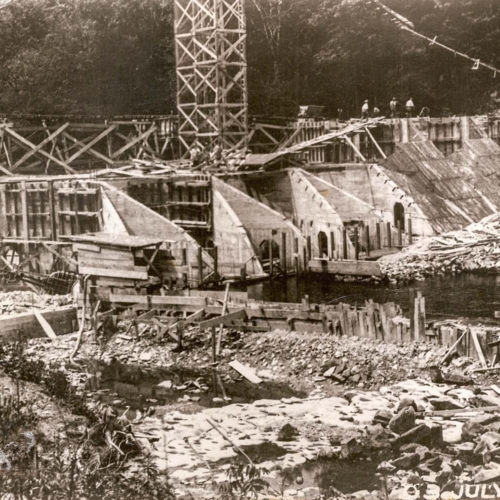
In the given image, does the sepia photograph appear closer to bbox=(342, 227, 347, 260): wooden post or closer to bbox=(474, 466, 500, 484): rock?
bbox=(474, 466, 500, 484): rock

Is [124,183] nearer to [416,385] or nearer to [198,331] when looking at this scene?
[198,331]

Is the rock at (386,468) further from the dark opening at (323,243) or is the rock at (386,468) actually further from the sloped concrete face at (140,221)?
the dark opening at (323,243)

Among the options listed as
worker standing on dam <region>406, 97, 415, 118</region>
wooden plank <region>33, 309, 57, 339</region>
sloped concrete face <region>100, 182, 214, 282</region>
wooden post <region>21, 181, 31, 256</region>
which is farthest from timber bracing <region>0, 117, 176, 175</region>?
wooden plank <region>33, 309, 57, 339</region>

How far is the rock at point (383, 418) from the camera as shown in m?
17.9

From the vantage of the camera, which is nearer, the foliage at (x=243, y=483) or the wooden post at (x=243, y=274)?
the foliage at (x=243, y=483)

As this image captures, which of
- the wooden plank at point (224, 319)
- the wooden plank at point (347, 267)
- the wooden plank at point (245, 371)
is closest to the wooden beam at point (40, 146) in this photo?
the wooden plank at point (347, 267)

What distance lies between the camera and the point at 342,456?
16.5 meters

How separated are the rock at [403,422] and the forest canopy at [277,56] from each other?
28714 millimetres

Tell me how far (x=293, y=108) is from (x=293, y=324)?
97.2 ft

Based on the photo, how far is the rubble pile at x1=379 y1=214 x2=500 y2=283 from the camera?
36750 mm

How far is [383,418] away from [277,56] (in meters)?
39.7

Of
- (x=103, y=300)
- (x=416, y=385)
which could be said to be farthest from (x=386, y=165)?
(x=416, y=385)

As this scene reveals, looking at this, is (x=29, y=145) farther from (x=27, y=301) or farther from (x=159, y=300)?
(x=159, y=300)

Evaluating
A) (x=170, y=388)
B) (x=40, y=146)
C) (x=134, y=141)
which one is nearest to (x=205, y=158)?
(x=134, y=141)
